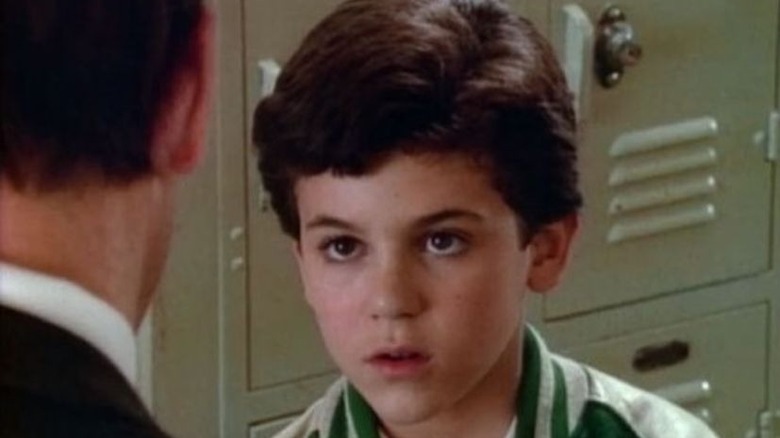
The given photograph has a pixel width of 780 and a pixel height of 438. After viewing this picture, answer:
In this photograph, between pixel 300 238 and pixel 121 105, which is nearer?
pixel 121 105

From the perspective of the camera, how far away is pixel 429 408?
3.56 feet

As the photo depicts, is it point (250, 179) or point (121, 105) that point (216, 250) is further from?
point (121, 105)

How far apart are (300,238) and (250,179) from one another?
566 mm

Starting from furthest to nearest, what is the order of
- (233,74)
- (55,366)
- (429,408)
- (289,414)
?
(289,414)
(233,74)
(429,408)
(55,366)

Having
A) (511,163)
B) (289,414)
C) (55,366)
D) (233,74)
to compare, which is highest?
(55,366)

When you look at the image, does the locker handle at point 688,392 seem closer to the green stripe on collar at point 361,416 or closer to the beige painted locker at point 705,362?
the beige painted locker at point 705,362

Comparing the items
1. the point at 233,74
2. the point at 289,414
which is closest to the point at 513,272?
the point at 233,74

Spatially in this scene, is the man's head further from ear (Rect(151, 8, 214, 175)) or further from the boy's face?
the boy's face

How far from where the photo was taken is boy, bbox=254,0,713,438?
Result: 105 cm

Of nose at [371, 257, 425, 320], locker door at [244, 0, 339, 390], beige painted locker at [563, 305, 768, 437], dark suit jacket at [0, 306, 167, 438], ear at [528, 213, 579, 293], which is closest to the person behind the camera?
dark suit jacket at [0, 306, 167, 438]

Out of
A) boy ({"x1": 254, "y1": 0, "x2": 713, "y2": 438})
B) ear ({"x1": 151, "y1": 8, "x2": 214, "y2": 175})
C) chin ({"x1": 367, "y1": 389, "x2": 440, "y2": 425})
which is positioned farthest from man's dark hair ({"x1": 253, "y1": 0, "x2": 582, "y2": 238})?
ear ({"x1": 151, "y1": 8, "x2": 214, "y2": 175})

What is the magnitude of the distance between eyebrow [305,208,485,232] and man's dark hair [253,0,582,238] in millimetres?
22

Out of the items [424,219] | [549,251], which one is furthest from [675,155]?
[424,219]

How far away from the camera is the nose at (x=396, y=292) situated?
3.41 feet
